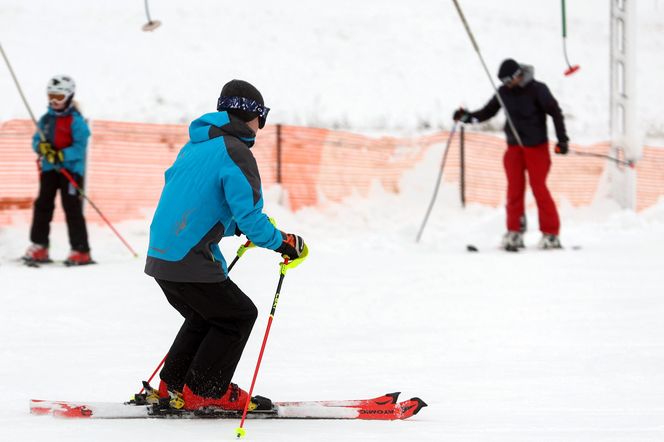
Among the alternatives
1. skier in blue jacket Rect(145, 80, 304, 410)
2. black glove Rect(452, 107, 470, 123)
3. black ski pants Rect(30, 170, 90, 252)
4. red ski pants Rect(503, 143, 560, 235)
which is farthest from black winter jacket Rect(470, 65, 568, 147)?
skier in blue jacket Rect(145, 80, 304, 410)

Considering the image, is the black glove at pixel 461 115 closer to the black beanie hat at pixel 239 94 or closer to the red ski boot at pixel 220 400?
the black beanie hat at pixel 239 94

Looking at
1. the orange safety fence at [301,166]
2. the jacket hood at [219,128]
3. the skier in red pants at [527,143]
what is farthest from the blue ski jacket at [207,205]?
the orange safety fence at [301,166]

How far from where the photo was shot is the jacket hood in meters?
3.49

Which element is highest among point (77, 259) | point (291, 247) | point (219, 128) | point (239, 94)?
point (239, 94)

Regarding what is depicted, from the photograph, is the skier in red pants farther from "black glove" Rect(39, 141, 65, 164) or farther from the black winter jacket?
"black glove" Rect(39, 141, 65, 164)

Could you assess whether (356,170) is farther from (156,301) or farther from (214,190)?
(214,190)

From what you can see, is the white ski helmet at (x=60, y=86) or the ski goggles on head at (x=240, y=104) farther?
the white ski helmet at (x=60, y=86)

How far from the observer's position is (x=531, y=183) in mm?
9266

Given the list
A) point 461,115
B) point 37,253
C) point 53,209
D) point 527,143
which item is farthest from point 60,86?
point 527,143

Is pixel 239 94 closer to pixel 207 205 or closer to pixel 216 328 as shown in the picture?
pixel 207 205

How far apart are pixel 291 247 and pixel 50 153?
5390 millimetres

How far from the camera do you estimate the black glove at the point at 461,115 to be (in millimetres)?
9391

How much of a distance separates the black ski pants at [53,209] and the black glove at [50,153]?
145mm

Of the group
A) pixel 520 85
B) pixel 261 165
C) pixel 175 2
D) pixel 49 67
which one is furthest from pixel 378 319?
pixel 175 2
